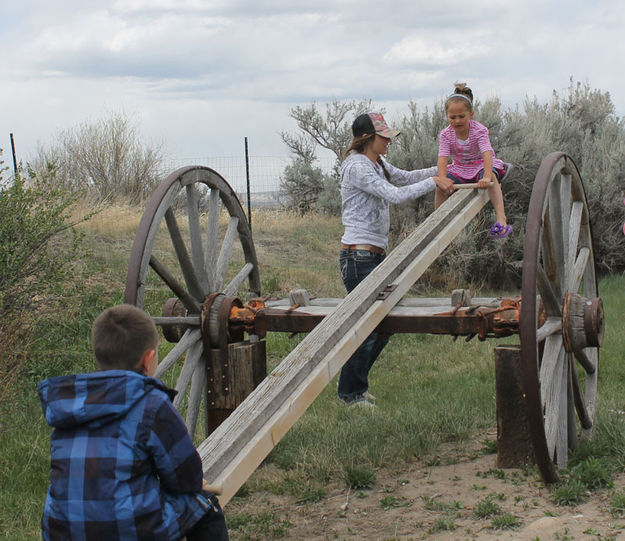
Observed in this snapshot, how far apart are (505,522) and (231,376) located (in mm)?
1636

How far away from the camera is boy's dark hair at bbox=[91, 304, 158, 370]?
2.22 m

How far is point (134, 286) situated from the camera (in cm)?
370

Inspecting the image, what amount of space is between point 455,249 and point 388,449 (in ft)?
20.7

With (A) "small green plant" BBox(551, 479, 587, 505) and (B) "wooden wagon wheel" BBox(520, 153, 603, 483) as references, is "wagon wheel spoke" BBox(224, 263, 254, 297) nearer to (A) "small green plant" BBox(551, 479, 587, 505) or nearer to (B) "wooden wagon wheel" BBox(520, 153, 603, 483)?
(B) "wooden wagon wheel" BBox(520, 153, 603, 483)

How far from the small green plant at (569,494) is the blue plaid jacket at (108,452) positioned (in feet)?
7.16

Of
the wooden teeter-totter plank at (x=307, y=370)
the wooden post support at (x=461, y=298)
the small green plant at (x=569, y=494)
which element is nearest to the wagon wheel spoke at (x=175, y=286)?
the wooden teeter-totter plank at (x=307, y=370)

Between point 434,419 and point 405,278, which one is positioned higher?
point 405,278

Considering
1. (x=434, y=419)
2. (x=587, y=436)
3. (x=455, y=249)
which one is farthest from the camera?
(x=455, y=249)

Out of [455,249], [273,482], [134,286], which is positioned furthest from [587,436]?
[455,249]

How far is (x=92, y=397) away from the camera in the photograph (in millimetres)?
2121

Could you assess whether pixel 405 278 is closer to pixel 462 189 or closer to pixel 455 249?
pixel 462 189

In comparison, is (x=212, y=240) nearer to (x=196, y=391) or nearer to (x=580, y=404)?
(x=196, y=391)

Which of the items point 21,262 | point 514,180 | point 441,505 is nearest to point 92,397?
point 441,505

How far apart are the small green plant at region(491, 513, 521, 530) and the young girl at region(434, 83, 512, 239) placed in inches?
84.9
